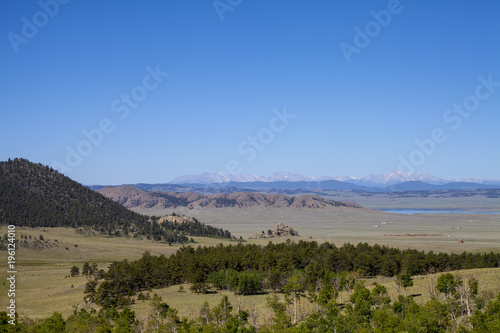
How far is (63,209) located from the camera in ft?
538

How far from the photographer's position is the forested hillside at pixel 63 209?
486 feet

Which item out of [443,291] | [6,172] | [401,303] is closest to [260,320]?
→ [401,303]

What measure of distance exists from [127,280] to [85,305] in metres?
7.58

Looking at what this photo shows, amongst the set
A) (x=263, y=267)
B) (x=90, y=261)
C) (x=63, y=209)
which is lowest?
(x=90, y=261)

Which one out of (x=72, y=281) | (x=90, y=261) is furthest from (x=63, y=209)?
(x=72, y=281)

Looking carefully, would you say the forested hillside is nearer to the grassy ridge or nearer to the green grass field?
the green grass field

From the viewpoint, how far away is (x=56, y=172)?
640ft

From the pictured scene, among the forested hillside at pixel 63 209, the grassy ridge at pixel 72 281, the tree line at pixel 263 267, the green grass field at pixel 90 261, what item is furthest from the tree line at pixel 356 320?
the forested hillside at pixel 63 209

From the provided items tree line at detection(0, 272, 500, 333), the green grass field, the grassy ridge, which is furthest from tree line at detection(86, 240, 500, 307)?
tree line at detection(0, 272, 500, 333)

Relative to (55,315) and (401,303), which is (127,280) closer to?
(55,315)

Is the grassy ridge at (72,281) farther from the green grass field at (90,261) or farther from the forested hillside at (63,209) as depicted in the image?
the forested hillside at (63,209)

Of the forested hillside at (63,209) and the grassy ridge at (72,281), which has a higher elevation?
the forested hillside at (63,209)

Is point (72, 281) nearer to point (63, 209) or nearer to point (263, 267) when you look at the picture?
point (263, 267)

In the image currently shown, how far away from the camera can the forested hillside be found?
5837 inches
